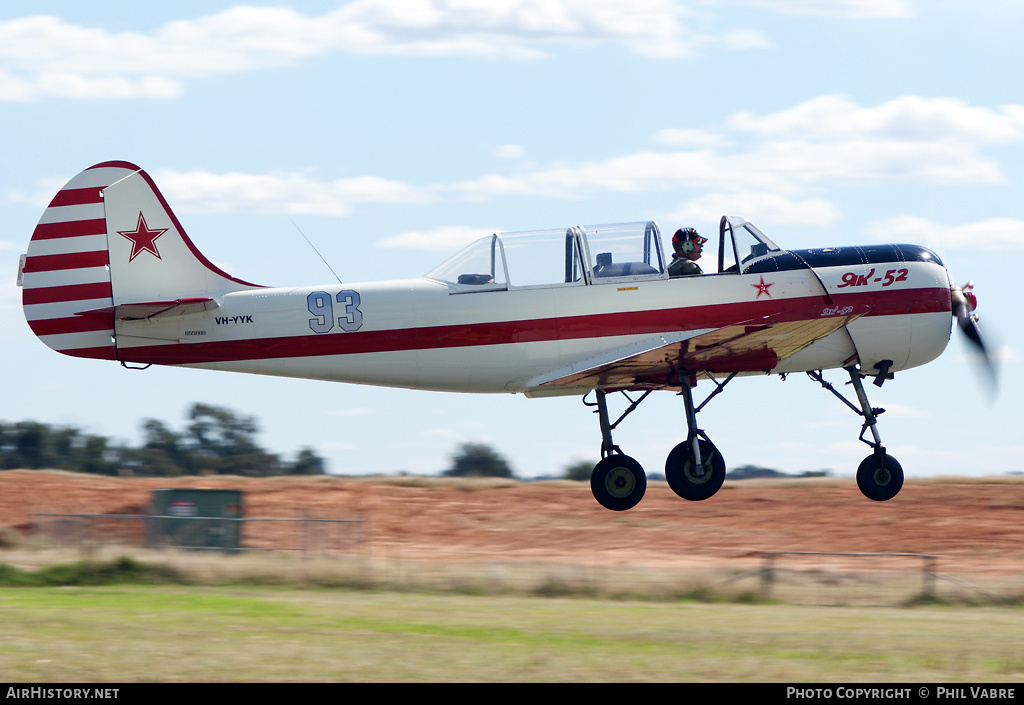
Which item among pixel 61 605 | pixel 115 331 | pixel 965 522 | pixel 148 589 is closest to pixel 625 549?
pixel 965 522

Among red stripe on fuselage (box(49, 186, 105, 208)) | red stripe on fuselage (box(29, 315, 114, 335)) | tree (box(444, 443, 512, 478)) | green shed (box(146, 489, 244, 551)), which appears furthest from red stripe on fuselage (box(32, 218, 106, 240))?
tree (box(444, 443, 512, 478))

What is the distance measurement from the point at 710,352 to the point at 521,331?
6.67 ft

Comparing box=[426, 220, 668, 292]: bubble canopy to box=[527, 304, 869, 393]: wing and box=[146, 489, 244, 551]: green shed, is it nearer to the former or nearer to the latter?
box=[527, 304, 869, 393]: wing

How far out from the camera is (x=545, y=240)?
13.4m

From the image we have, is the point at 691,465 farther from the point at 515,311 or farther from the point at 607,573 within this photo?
the point at 607,573

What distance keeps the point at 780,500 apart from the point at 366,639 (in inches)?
692

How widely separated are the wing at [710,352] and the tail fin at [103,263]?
392cm

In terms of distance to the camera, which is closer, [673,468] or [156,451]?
[673,468]

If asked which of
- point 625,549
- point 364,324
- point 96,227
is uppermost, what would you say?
point 96,227

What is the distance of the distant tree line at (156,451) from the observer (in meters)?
40.2

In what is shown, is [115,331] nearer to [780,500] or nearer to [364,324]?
[364,324]

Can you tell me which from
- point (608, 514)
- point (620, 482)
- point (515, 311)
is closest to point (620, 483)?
point (620, 482)

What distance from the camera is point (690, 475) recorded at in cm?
1392

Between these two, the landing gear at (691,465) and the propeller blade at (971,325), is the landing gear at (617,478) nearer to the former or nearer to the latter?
the landing gear at (691,465)
